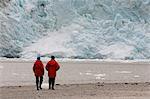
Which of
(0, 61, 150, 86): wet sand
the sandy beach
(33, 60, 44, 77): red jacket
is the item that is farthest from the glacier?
(33, 60, 44, 77): red jacket

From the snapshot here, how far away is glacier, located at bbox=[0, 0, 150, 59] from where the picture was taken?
34.1 m

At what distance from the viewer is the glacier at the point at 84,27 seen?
34062mm

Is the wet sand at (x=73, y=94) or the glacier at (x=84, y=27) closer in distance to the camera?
the wet sand at (x=73, y=94)

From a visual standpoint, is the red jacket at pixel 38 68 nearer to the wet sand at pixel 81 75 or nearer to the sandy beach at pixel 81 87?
the sandy beach at pixel 81 87

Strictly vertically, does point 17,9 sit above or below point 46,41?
above

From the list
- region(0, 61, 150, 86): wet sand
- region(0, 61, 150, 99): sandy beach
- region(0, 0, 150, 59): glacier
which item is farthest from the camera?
region(0, 0, 150, 59): glacier

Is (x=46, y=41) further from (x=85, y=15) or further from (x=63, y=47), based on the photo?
(x=85, y=15)

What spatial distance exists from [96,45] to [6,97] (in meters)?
26.2

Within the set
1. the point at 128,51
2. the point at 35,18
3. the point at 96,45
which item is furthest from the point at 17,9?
the point at 128,51

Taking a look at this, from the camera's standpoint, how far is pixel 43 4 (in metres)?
34.3

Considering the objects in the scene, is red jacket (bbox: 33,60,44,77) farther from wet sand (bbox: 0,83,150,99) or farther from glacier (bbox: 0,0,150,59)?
glacier (bbox: 0,0,150,59)

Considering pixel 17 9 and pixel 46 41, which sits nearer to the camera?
pixel 17 9

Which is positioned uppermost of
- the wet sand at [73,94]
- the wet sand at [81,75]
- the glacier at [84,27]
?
the glacier at [84,27]

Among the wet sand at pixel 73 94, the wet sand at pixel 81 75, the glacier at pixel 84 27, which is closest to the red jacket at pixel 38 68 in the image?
the wet sand at pixel 73 94
